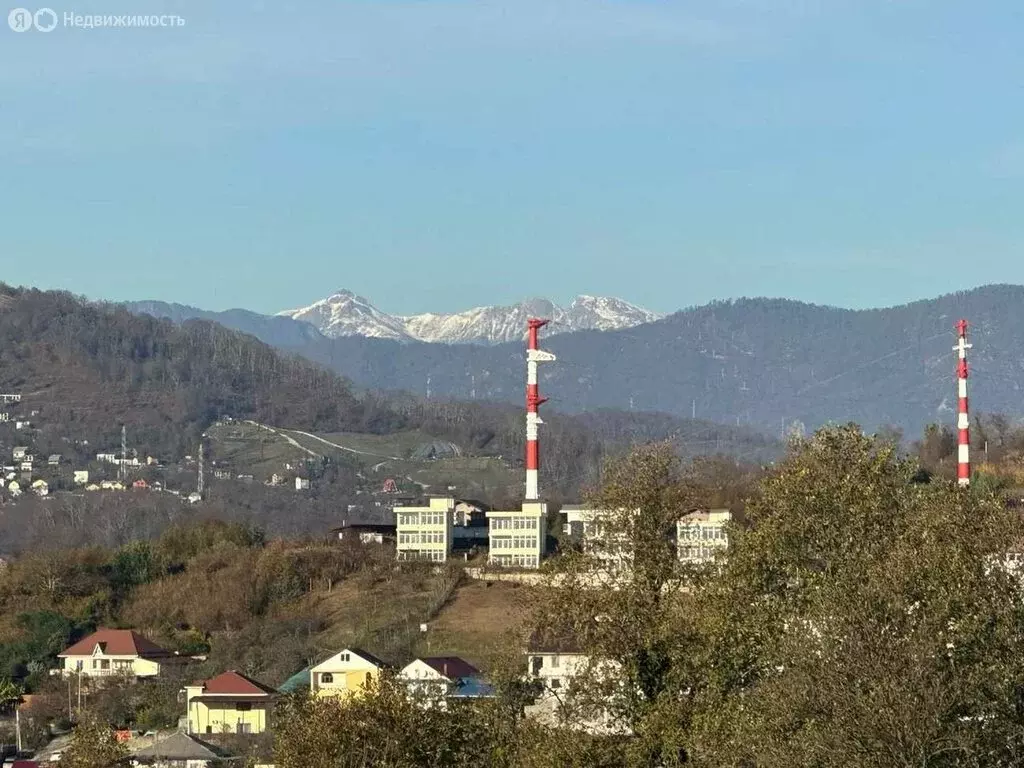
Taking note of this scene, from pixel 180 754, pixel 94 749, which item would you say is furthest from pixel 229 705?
pixel 94 749

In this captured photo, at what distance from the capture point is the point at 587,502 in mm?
21938

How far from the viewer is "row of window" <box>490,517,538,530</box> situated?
65062 millimetres

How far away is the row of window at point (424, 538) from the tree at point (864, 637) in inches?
1657

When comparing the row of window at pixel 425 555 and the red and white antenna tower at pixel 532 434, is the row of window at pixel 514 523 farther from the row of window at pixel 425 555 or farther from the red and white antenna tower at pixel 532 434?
the red and white antenna tower at pixel 532 434

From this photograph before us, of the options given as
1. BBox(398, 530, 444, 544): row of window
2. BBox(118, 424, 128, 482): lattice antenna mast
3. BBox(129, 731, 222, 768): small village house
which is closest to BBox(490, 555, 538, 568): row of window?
BBox(398, 530, 444, 544): row of window

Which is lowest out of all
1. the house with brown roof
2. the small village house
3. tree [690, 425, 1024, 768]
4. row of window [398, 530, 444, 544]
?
the small village house

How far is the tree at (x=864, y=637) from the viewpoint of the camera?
58.4 feet

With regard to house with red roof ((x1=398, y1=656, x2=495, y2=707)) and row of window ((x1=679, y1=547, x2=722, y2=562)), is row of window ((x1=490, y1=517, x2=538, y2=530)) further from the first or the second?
row of window ((x1=679, y1=547, x2=722, y2=562))

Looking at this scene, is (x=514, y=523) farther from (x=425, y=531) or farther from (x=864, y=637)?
(x=864, y=637)

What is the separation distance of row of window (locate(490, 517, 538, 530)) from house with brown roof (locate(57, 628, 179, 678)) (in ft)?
46.8

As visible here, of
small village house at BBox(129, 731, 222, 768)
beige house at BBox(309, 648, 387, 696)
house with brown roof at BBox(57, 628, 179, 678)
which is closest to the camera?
small village house at BBox(129, 731, 222, 768)

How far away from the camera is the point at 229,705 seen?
44531 millimetres

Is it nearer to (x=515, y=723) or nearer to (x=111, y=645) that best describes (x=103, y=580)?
(x=111, y=645)

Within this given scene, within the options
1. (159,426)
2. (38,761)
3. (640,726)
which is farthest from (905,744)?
(159,426)
